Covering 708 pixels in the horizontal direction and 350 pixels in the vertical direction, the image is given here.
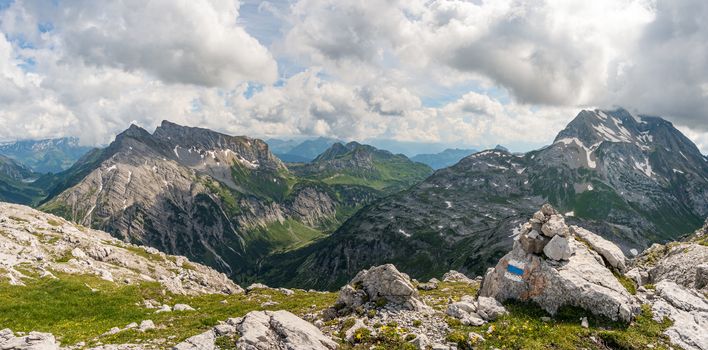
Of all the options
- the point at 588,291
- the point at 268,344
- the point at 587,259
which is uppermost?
the point at 587,259

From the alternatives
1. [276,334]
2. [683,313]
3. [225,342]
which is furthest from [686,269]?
[225,342]

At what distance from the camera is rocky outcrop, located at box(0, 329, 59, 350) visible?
2145 centimetres

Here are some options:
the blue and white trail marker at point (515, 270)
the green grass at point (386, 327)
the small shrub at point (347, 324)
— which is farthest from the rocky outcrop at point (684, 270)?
the small shrub at point (347, 324)

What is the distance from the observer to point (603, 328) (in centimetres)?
2650

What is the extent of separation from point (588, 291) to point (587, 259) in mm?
5061

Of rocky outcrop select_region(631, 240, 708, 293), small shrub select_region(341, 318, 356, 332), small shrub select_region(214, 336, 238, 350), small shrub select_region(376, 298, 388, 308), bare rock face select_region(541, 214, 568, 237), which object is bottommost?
small shrub select_region(214, 336, 238, 350)

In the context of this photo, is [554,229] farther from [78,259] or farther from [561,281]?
[78,259]

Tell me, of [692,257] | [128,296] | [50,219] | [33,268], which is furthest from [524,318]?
[50,219]

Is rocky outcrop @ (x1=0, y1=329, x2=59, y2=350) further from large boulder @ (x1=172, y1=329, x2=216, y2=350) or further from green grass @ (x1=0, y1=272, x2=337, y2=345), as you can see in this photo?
large boulder @ (x1=172, y1=329, x2=216, y2=350)

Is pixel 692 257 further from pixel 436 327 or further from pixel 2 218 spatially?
pixel 2 218

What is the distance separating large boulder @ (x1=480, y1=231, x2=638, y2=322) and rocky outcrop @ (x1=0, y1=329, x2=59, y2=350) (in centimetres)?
3235

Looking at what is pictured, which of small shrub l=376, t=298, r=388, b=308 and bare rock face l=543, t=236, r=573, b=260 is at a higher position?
bare rock face l=543, t=236, r=573, b=260

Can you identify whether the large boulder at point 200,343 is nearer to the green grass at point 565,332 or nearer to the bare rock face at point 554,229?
the green grass at point 565,332

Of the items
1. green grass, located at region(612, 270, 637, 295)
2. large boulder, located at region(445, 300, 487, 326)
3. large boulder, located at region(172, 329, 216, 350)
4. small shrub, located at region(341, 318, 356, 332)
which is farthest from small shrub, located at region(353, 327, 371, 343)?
green grass, located at region(612, 270, 637, 295)
